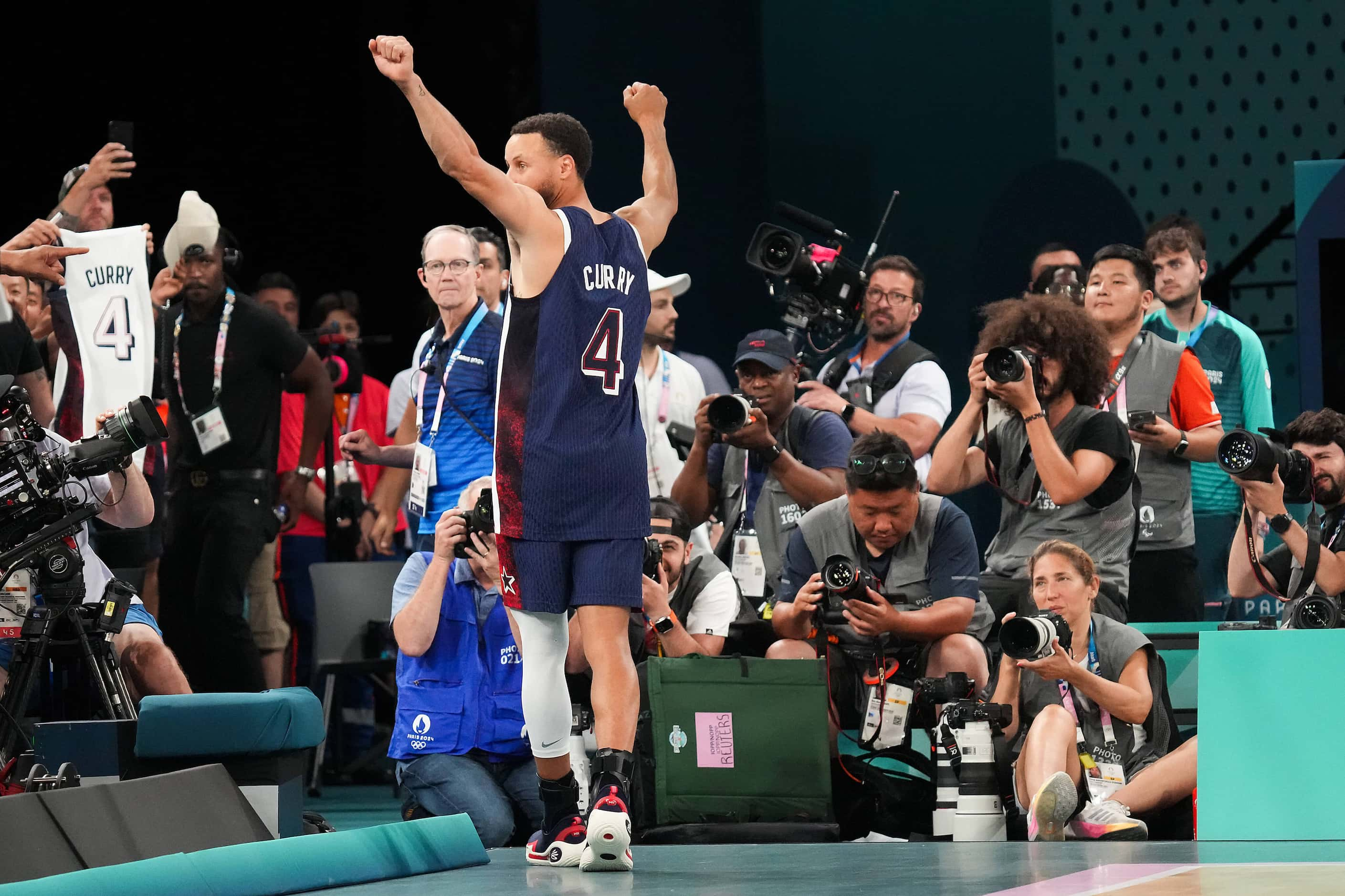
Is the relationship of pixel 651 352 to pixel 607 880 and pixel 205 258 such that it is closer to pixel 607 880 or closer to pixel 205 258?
pixel 205 258

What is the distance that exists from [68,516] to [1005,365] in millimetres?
2577

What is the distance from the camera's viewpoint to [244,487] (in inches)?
248

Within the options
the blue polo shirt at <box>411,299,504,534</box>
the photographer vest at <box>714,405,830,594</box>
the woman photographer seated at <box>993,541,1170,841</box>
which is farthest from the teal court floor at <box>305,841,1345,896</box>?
the blue polo shirt at <box>411,299,504,534</box>

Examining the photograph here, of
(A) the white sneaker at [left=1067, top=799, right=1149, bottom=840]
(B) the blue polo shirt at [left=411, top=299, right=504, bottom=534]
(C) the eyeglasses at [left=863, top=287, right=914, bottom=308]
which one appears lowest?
(A) the white sneaker at [left=1067, top=799, right=1149, bottom=840]

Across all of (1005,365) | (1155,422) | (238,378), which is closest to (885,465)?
(1005,365)

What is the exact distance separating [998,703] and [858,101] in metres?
4.35

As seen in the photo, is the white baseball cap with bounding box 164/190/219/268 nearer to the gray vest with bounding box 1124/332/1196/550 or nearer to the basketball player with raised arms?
the basketball player with raised arms

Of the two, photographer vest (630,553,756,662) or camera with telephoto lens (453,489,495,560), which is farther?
photographer vest (630,553,756,662)

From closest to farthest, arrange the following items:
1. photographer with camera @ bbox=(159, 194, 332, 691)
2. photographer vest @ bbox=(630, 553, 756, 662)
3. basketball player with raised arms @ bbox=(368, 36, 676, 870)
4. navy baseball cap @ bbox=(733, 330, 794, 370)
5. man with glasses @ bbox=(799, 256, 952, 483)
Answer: basketball player with raised arms @ bbox=(368, 36, 676, 870), photographer vest @ bbox=(630, 553, 756, 662), navy baseball cap @ bbox=(733, 330, 794, 370), man with glasses @ bbox=(799, 256, 952, 483), photographer with camera @ bbox=(159, 194, 332, 691)

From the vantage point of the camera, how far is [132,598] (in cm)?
464

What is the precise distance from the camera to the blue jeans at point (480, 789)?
185 inches

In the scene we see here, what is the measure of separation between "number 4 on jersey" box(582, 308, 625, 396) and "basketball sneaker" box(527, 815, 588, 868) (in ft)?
3.00

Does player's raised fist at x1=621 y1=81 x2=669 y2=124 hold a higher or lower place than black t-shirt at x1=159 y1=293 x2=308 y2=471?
higher

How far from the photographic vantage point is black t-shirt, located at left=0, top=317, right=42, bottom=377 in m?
4.89
